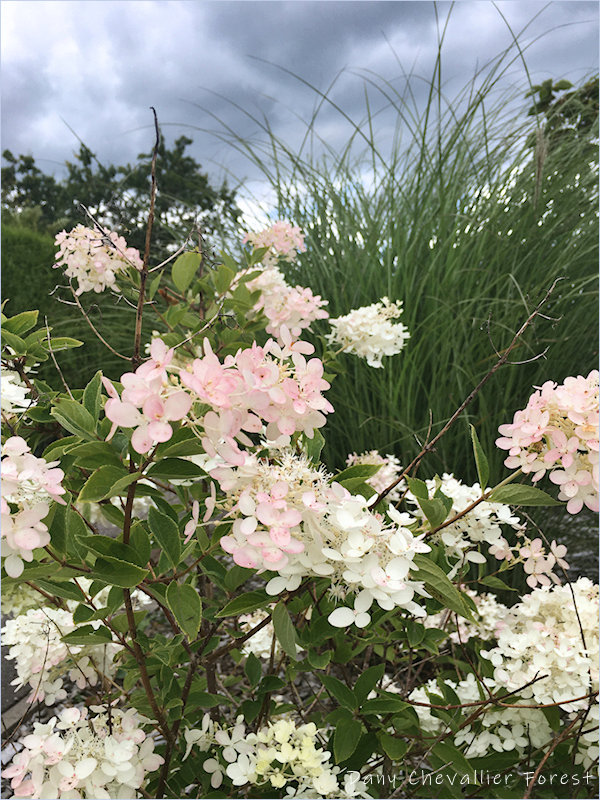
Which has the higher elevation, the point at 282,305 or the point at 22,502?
the point at 282,305

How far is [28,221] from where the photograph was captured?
21.7 feet

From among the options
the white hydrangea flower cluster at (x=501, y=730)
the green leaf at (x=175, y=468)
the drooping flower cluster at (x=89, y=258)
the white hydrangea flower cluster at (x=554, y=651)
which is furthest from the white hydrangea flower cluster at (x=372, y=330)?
the green leaf at (x=175, y=468)

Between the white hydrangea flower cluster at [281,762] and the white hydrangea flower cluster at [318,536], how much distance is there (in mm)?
226

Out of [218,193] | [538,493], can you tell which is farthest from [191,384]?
[218,193]

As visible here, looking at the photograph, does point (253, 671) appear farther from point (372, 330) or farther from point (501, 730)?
point (372, 330)

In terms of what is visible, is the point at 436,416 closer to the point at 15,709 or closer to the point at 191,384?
the point at 15,709

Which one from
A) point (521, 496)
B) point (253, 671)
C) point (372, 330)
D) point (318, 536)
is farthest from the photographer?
point (372, 330)

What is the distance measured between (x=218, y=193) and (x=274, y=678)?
297 cm

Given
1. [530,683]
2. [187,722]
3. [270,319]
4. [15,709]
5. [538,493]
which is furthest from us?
[15,709]

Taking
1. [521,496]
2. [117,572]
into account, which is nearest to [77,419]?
[117,572]

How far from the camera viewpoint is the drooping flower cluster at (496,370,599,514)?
24.9 inches

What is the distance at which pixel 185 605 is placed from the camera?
0.62 m

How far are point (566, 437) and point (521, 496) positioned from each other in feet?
0.26

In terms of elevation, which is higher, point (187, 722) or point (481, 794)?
point (187, 722)
